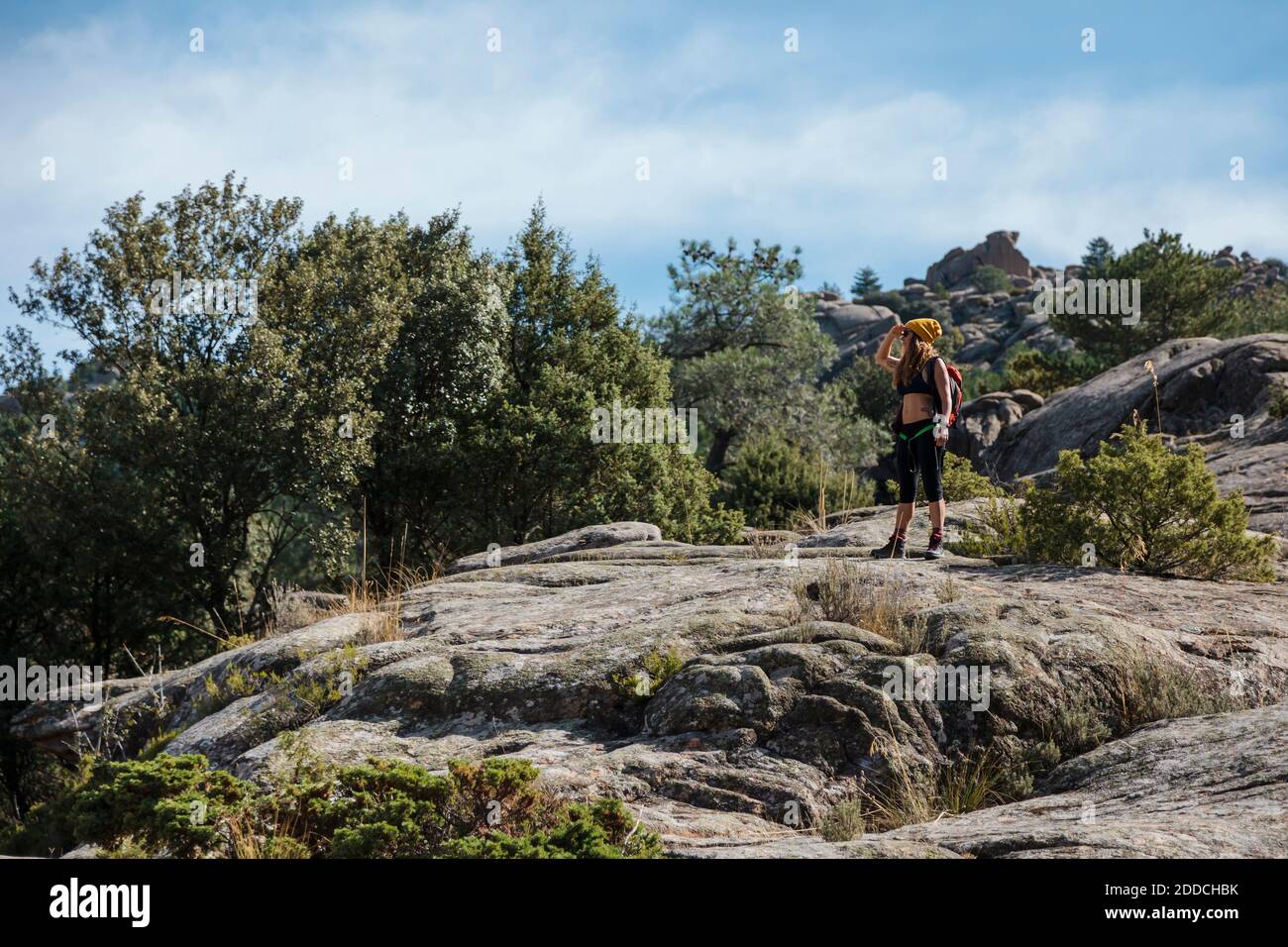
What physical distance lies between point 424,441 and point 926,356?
15420mm

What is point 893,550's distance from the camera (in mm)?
11445

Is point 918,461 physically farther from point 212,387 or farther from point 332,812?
point 212,387

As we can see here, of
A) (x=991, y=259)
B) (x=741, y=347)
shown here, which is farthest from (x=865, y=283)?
(x=741, y=347)

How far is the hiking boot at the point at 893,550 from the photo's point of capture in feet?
37.7

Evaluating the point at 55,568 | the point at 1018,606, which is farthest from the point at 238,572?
the point at 1018,606

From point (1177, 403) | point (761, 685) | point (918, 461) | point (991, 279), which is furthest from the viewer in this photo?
point (991, 279)

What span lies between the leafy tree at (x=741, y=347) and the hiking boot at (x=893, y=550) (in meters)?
23.2

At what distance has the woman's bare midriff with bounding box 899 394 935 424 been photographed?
36.7 ft

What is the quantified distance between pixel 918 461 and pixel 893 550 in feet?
3.14

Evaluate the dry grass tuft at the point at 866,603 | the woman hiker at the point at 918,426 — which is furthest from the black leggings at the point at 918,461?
the dry grass tuft at the point at 866,603

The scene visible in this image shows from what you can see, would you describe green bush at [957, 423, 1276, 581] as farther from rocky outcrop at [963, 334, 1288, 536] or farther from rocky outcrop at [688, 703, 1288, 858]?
rocky outcrop at [963, 334, 1288, 536]

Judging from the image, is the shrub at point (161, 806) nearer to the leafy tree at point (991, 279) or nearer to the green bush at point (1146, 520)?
the green bush at point (1146, 520)

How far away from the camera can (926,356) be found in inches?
447
